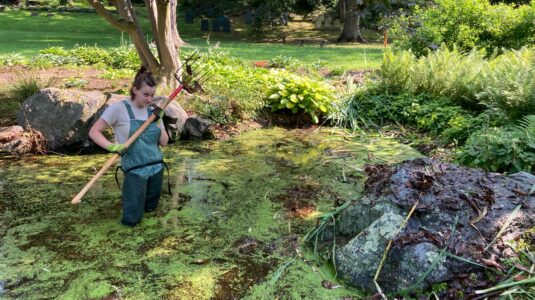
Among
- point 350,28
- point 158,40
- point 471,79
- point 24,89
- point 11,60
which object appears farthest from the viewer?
point 350,28

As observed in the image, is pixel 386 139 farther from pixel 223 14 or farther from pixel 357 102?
pixel 223 14

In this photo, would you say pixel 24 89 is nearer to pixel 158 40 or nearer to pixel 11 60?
pixel 158 40

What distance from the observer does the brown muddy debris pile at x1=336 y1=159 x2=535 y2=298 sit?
2568 millimetres

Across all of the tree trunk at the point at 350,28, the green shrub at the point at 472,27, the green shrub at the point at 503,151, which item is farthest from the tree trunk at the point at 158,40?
the tree trunk at the point at 350,28

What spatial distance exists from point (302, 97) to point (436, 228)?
4581 mm

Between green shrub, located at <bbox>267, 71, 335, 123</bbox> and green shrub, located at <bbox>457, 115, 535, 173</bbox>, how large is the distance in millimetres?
2928

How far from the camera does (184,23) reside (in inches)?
1050

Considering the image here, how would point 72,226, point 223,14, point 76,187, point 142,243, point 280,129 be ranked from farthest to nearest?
point 223,14 → point 280,129 → point 76,187 → point 72,226 → point 142,243

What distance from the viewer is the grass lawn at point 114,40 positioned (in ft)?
44.5

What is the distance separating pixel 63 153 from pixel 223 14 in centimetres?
1929

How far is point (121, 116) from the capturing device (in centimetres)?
351

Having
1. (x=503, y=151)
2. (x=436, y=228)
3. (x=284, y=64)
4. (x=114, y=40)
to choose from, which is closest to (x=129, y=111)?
(x=436, y=228)

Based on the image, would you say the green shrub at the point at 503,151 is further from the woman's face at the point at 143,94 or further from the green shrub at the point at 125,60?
the green shrub at the point at 125,60

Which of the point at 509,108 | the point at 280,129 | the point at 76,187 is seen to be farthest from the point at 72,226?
the point at 509,108
